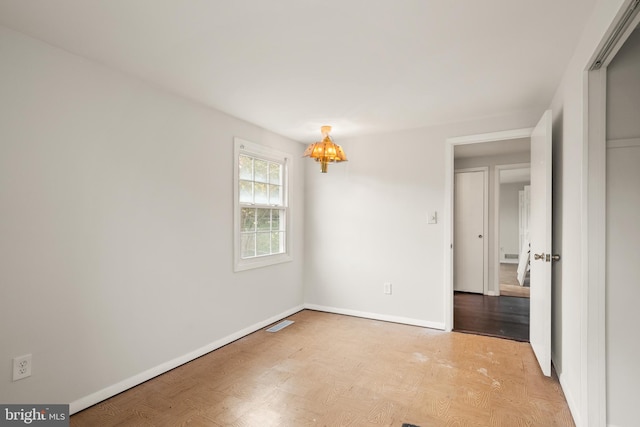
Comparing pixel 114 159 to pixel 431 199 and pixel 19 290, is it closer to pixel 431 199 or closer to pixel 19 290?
pixel 19 290

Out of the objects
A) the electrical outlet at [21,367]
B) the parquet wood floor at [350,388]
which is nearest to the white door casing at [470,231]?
the parquet wood floor at [350,388]

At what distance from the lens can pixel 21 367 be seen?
75.6 inches

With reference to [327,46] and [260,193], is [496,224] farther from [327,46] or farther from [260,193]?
[327,46]

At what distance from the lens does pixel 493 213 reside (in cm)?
544

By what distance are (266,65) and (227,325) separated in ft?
7.97

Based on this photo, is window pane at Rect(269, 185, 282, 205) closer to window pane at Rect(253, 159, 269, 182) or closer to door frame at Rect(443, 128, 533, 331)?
window pane at Rect(253, 159, 269, 182)

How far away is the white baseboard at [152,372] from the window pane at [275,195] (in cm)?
140

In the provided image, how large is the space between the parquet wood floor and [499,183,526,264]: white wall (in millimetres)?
6748

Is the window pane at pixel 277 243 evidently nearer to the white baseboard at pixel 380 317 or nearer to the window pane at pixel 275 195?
the window pane at pixel 275 195

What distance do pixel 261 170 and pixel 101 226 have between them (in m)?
1.89

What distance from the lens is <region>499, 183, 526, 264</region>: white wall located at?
9.10 m

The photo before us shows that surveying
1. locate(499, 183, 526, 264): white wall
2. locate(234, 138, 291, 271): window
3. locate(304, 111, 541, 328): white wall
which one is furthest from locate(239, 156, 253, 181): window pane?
locate(499, 183, 526, 264): white wall

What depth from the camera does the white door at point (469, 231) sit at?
550 cm

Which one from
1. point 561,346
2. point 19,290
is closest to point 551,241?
point 561,346
